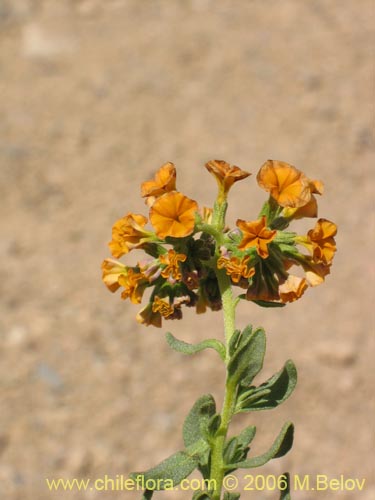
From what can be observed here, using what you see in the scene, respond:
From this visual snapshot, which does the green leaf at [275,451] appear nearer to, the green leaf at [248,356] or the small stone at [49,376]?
the green leaf at [248,356]

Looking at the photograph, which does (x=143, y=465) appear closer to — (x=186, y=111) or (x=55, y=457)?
(x=55, y=457)

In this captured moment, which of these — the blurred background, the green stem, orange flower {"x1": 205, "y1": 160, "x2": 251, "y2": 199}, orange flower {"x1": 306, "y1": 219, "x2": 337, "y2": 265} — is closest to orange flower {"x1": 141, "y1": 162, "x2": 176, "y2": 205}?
orange flower {"x1": 205, "y1": 160, "x2": 251, "y2": 199}

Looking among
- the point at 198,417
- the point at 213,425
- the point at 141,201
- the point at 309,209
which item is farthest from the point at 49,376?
the point at 309,209

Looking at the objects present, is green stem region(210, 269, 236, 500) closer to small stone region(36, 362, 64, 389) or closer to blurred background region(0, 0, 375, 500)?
blurred background region(0, 0, 375, 500)

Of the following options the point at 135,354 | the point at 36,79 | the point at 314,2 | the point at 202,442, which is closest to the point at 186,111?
the point at 36,79

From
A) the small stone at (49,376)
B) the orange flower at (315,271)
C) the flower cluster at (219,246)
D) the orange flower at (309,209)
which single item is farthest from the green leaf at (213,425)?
the small stone at (49,376)
